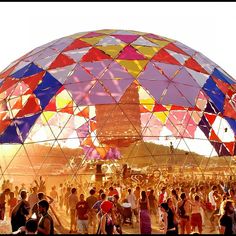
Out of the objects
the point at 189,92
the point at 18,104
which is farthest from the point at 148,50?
the point at 18,104

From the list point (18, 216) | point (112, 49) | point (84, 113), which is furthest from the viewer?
point (84, 113)

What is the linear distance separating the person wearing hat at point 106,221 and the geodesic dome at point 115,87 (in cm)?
1131

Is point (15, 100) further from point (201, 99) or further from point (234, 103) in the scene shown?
point (234, 103)

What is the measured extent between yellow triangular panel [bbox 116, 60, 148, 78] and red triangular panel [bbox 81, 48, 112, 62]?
3.00 ft

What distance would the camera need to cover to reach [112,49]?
24.0 metres

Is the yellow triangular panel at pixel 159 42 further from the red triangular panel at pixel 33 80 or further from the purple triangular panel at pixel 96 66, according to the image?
the red triangular panel at pixel 33 80

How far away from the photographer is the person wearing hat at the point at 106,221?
10.3 m

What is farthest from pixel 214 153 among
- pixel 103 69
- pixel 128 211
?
pixel 128 211

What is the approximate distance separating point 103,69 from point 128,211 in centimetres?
897

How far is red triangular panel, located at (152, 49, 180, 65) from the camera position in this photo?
23797 mm

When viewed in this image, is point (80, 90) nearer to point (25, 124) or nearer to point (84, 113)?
point (25, 124)

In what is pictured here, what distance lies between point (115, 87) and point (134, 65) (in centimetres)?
176

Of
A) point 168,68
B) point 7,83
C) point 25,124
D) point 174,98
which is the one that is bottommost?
point 25,124

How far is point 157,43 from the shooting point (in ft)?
82.6
